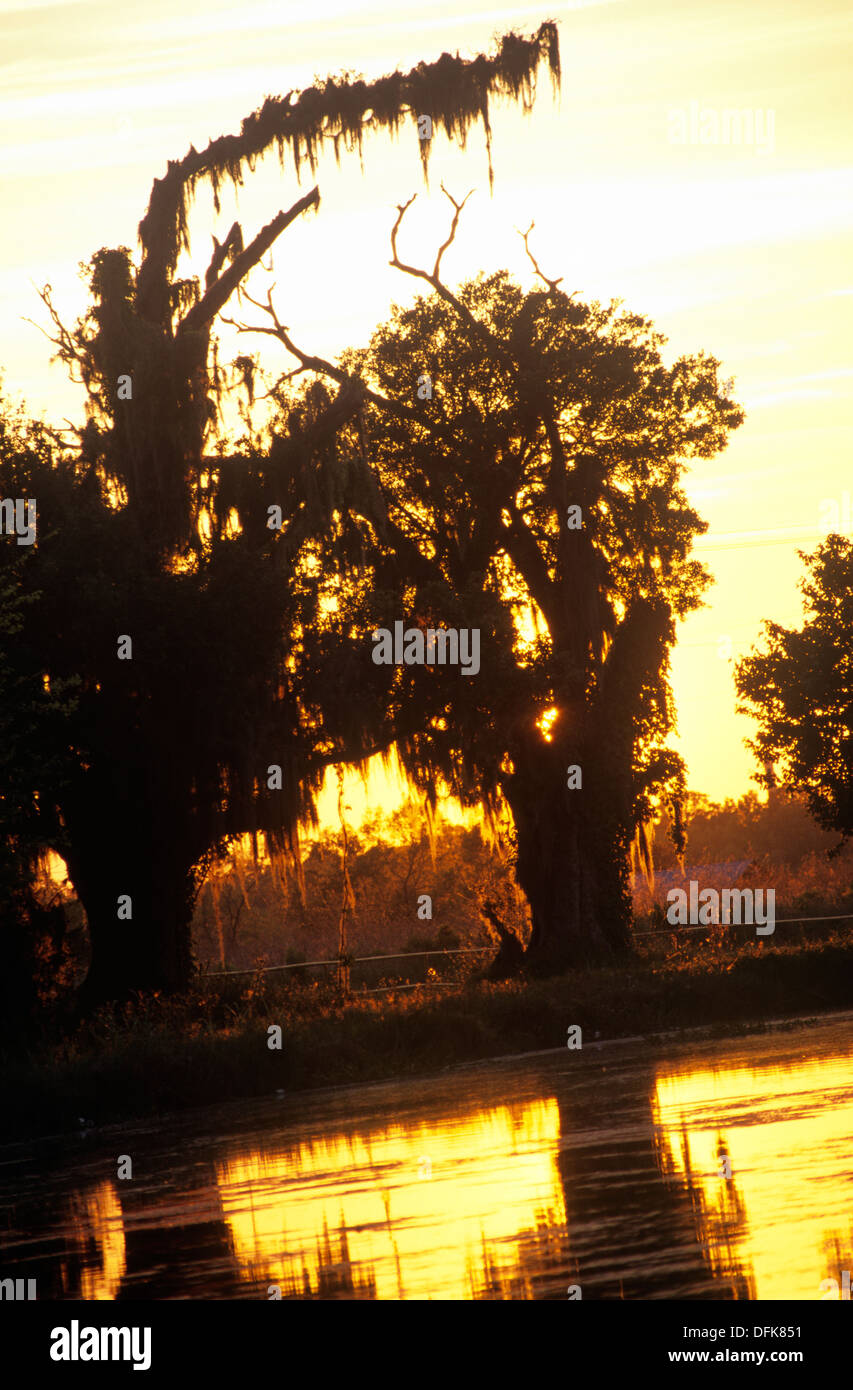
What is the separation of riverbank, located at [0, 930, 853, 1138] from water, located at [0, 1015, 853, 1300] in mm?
928

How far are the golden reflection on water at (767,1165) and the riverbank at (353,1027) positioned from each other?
666cm

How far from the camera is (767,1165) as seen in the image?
13.4m

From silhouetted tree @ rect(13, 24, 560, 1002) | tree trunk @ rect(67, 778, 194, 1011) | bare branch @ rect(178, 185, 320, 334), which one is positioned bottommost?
tree trunk @ rect(67, 778, 194, 1011)

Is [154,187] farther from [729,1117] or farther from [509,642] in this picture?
[729,1117]

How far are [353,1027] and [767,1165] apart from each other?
48.5 ft

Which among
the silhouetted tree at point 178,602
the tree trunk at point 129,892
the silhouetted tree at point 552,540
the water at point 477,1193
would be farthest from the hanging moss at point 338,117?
the water at point 477,1193

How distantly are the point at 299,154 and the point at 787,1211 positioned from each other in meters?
27.8

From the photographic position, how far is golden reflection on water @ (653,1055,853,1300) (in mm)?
9562

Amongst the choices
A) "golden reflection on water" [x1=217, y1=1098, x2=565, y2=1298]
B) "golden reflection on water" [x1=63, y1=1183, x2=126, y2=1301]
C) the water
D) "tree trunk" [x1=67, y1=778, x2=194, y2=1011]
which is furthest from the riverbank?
"golden reflection on water" [x1=63, y1=1183, x2=126, y2=1301]

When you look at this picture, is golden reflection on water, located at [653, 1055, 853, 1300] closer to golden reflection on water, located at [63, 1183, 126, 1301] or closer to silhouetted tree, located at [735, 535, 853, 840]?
golden reflection on water, located at [63, 1183, 126, 1301]

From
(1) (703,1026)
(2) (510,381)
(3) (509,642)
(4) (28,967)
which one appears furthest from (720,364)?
(4) (28,967)

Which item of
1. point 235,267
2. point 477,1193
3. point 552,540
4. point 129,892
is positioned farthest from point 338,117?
point 477,1193

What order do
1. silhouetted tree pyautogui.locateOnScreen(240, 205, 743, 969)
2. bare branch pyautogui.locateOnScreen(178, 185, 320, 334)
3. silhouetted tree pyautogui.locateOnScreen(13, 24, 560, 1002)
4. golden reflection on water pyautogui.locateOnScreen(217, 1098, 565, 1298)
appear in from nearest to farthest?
golden reflection on water pyautogui.locateOnScreen(217, 1098, 565, 1298), silhouetted tree pyautogui.locateOnScreen(13, 24, 560, 1002), bare branch pyautogui.locateOnScreen(178, 185, 320, 334), silhouetted tree pyautogui.locateOnScreen(240, 205, 743, 969)
